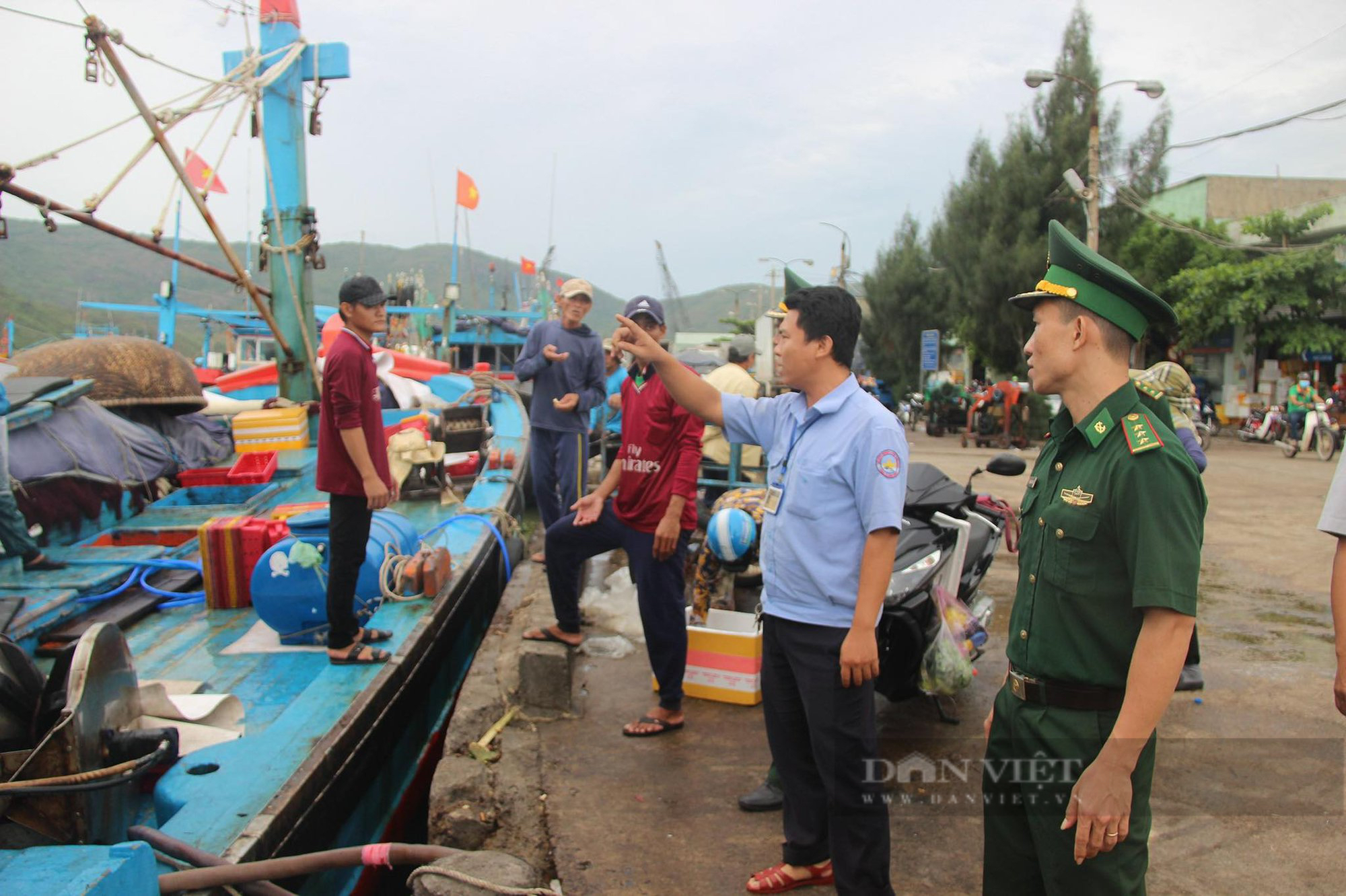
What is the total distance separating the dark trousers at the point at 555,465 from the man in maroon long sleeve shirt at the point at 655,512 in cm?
200

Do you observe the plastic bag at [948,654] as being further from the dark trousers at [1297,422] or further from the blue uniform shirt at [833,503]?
the dark trousers at [1297,422]

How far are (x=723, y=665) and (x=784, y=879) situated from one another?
1510 mm

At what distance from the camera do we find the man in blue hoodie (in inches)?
235

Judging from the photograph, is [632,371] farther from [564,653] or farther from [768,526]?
[768,526]

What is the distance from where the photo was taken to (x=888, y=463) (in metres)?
2.43

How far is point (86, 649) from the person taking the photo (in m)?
2.64

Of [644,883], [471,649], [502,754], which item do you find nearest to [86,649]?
[502,754]

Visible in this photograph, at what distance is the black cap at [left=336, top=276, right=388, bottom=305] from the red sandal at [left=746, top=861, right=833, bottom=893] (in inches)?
111

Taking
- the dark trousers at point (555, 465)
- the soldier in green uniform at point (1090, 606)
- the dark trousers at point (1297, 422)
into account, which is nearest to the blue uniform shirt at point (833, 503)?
the soldier in green uniform at point (1090, 606)

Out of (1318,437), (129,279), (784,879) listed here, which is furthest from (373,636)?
(129,279)

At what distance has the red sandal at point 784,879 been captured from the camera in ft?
9.09

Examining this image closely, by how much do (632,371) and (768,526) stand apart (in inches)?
61.8

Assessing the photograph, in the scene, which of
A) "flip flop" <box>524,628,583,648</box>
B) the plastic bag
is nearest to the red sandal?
the plastic bag

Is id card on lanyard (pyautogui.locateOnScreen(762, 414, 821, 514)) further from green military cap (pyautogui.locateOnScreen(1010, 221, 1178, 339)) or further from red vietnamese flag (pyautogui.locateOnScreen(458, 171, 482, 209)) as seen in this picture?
red vietnamese flag (pyautogui.locateOnScreen(458, 171, 482, 209))
